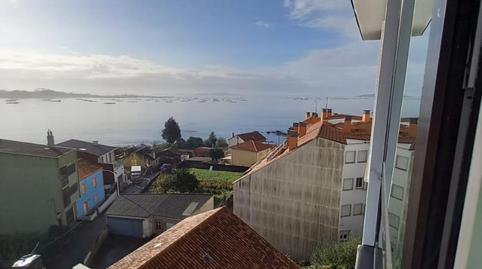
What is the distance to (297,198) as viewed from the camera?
8531mm

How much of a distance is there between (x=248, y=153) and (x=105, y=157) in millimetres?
8605

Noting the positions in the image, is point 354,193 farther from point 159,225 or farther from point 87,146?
point 87,146

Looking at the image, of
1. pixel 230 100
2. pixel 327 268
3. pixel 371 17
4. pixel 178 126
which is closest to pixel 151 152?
pixel 178 126

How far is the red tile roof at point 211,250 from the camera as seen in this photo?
12.6ft

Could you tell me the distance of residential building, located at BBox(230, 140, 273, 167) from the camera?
18750 mm

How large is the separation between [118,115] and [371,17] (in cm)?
4146

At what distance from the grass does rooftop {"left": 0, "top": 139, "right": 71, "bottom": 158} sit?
664cm

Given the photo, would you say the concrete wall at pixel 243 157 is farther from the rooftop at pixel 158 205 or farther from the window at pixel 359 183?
the window at pixel 359 183

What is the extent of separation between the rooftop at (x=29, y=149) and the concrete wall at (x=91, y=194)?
5.93 feet

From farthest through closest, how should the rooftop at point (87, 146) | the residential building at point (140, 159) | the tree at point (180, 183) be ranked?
the residential building at point (140, 159) < the rooftop at point (87, 146) < the tree at point (180, 183)

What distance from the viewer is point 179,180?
1351cm

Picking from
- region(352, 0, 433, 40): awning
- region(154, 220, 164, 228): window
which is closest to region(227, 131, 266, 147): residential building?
region(154, 220, 164, 228): window

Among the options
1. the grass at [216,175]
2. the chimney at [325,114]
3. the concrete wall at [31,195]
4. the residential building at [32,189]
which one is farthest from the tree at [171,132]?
the chimney at [325,114]

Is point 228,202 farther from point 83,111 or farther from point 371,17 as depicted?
point 83,111
